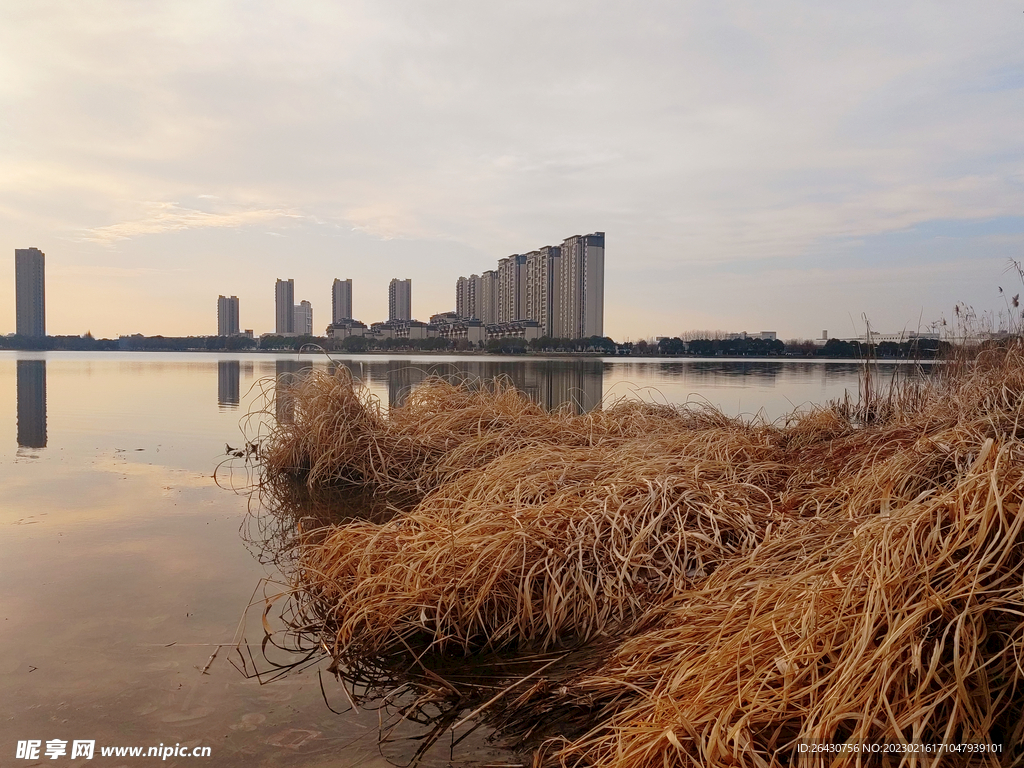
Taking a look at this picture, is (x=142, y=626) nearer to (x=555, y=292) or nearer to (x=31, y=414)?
(x=31, y=414)

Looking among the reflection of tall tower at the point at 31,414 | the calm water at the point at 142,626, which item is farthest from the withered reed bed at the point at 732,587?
the reflection of tall tower at the point at 31,414

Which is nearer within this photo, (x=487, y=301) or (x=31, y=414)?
(x=31, y=414)

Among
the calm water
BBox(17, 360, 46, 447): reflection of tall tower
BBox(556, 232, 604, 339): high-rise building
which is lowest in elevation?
the calm water

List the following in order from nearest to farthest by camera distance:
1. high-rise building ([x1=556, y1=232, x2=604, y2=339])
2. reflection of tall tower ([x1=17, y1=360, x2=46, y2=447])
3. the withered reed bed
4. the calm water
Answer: the withered reed bed, the calm water, reflection of tall tower ([x1=17, y1=360, x2=46, y2=447]), high-rise building ([x1=556, y1=232, x2=604, y2=339])

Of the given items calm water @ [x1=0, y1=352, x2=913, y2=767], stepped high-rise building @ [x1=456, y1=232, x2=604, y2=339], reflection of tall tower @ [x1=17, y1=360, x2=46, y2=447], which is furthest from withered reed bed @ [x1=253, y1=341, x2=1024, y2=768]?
stepped high-rise building @ [x1=456, y1=232, x2=604, y2=339]

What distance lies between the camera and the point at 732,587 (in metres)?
2.56

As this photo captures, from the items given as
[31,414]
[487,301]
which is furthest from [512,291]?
[31,414]

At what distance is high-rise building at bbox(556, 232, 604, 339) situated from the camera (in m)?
83.1

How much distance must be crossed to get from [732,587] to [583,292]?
3244 inches

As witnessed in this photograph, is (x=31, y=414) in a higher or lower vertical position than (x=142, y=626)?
higher

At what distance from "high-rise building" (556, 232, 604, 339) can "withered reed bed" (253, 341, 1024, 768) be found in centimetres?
7778

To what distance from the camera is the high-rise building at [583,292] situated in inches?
3271

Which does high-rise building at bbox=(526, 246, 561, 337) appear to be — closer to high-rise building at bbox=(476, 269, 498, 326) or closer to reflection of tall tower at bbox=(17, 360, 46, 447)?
high-rise building at bbox=(476, 269, 498, 326)

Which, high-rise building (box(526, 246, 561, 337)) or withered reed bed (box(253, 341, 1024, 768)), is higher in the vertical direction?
high-rise building (box(526, 246, 561, 337))
